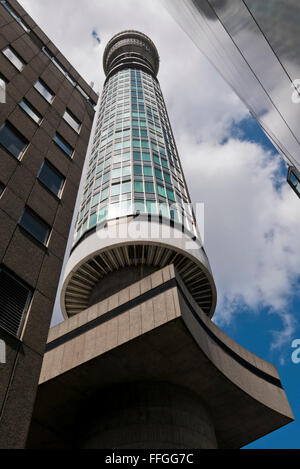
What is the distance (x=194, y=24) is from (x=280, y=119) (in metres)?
4.29

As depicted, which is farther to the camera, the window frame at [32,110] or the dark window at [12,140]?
the window frame at [32,110]

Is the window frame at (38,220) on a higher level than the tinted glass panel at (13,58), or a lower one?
lower

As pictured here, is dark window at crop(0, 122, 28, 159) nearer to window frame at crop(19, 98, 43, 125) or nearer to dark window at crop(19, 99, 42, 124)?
window frame at crop(19, 98, 43, 125)

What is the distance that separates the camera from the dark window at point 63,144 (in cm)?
1945

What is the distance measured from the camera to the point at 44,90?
21125 millimetres

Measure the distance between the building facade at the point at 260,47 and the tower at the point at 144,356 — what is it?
11.1 m

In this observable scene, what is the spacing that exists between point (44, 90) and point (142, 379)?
18.2 m

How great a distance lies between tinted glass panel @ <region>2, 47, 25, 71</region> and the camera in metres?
19.1

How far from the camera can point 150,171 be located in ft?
127

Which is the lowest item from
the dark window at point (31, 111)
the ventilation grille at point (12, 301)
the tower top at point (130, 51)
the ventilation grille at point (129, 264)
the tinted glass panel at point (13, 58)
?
the ventilation grille at point (12, 301)

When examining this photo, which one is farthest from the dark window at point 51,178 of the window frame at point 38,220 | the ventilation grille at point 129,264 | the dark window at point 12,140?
the ventilation grille at point 129,264

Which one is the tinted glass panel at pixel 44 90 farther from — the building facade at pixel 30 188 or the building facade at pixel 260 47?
the building facade at pixel 260 47
